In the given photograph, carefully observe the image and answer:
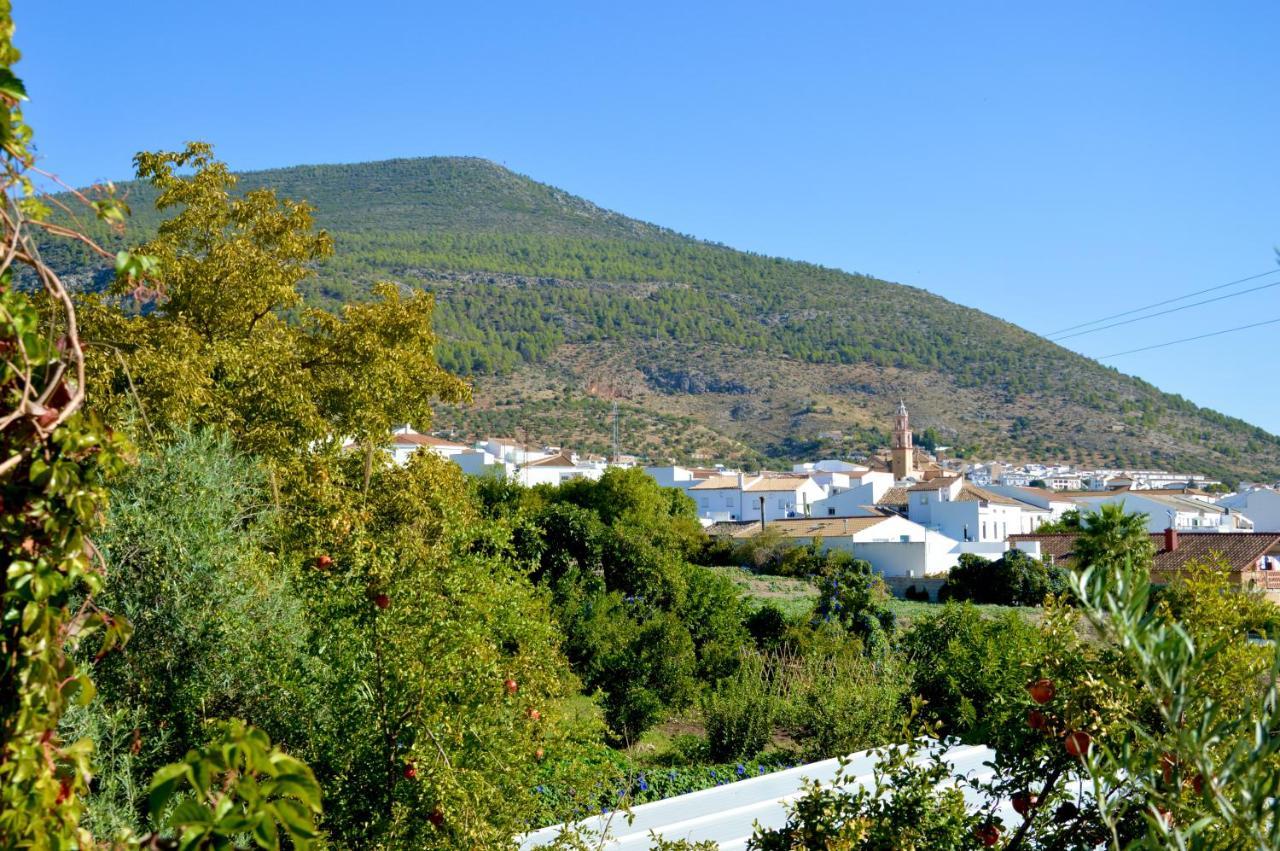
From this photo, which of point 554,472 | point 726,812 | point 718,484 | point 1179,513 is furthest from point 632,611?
point 1179,513

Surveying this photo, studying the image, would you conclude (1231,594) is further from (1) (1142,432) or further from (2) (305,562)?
(1) (1142,432)

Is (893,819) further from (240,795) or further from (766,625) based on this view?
(766,625)

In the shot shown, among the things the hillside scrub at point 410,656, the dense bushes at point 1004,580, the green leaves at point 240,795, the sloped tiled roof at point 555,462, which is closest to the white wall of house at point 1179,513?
the dense bushes at point 1004,580

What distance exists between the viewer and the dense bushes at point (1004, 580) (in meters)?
37.2

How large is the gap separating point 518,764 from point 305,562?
435cm

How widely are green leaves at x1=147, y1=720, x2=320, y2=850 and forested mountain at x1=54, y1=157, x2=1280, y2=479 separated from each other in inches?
2834

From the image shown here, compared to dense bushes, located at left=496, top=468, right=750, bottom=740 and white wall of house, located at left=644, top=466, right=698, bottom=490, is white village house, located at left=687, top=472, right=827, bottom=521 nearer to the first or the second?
white wall of house, located at left=644, top=466, right=698, bottom=490

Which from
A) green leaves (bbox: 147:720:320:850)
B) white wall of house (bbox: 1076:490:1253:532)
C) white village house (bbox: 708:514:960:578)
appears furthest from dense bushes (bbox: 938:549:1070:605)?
green leaves (bbox: 147:720:320:850)

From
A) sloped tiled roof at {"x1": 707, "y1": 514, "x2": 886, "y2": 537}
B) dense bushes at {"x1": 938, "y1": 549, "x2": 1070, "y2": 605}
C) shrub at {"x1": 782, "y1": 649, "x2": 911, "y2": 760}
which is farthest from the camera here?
sloped tiled roof at {"x1": 707, "y1": 514, "x2": 886, "y2": 537}

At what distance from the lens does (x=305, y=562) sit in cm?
948

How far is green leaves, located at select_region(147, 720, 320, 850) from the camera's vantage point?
5.62ft

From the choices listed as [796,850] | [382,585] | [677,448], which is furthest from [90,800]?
[677,448]

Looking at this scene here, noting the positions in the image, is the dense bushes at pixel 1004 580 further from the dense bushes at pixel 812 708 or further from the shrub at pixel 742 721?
the shrub at pixel 742 721

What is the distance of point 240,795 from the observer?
68.7 inches
